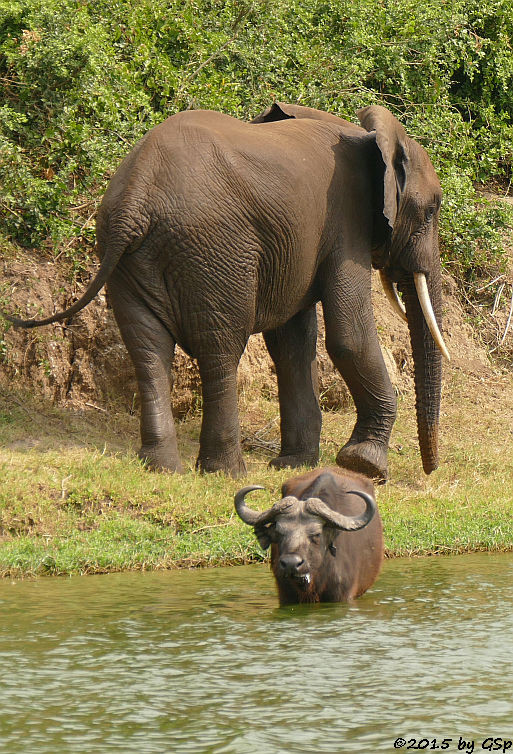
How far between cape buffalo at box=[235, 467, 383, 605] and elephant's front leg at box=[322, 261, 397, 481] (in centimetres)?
330

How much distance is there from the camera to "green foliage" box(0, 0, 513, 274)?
12.8 meters

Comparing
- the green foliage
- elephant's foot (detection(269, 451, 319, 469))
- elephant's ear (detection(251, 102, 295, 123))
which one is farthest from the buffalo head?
the green foliage

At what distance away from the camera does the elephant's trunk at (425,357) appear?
38.6 ft

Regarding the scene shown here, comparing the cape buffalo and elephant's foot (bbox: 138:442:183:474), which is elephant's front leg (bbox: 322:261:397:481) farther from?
the cape buffalo

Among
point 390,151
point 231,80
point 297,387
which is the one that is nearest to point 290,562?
point 297,387

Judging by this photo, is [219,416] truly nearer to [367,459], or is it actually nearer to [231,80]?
[367,459]

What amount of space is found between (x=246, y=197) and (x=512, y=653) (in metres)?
4.96

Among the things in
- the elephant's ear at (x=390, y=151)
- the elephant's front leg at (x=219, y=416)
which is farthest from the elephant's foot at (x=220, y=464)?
the elephant's ear at (x=390, y=151)

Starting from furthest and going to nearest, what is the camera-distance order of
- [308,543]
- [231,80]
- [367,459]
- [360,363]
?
[231,80]
[360,363]
[367,459]
[308,543]

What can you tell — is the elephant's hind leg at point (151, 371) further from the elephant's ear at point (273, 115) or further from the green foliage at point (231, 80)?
the elephant's ear at point (273, 115)

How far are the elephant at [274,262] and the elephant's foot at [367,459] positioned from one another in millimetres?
15

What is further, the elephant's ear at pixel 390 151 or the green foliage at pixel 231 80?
the green foliage at pixel 231 80

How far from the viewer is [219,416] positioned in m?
10.4

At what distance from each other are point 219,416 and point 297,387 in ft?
5.07
